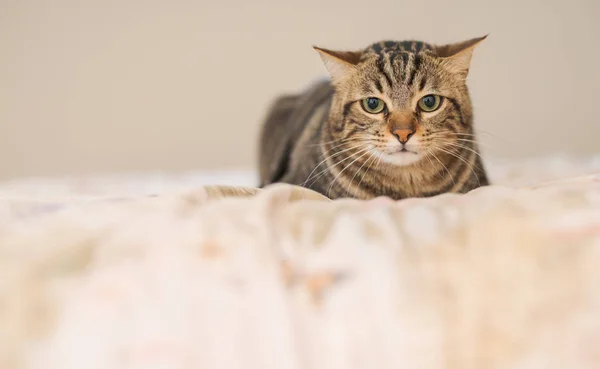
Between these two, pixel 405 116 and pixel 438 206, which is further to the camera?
pixel 405 116

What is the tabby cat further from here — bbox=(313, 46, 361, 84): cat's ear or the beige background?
Answer: the beige background

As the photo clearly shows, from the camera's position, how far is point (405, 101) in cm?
93

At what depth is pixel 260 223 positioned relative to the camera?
1.83 ft

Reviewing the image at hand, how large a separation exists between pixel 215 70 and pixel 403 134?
1627 millimetres

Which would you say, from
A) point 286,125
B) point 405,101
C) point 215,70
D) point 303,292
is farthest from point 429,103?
point 215,70

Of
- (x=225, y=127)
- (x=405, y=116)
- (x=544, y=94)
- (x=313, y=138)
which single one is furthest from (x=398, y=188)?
(x=544, y=94)

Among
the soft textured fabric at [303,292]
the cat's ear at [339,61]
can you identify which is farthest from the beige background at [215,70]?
the soft textured fabric at [303,292]

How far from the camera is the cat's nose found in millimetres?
899

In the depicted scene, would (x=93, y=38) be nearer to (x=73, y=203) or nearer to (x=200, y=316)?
(x=73, y=203)

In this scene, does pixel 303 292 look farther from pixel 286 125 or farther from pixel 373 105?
pixel 286 125

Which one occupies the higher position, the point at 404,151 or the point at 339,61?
the point at 339,61

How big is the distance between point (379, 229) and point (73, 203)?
16.5 inches

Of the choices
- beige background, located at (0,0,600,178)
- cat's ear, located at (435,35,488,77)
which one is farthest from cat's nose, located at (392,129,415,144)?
beige background, located at (0,0,600,178)

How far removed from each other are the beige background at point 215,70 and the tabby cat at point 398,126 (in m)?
1.26
